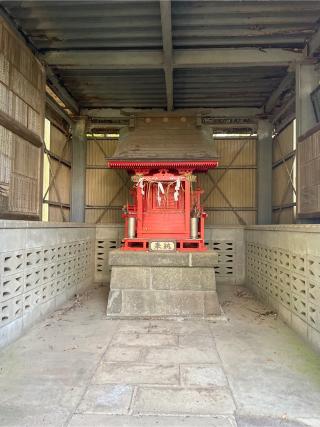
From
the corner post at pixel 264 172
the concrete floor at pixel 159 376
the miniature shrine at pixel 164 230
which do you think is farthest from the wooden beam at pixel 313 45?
the concrete floor at pixel 159 376

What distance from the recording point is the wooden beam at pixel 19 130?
468cm

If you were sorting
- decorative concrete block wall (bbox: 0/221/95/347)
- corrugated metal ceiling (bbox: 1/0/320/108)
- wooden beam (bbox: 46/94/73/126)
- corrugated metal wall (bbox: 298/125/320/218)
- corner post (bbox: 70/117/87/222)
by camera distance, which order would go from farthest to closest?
corner post (bbox: 70/117/87/222), wooden beam (bbox: 46/94/73/126), corrugated metal wall (bbox: 298/125/320/218), corrugated metal ceiling (bbox: 1/0/320/108), decorative concrete block wall (bbox: 0/221/95/347)

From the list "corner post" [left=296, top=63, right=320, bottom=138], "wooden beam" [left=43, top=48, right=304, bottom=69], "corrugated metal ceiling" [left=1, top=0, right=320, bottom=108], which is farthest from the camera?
"wooden beam" [left=43, top=48, right=304, bottom=69]

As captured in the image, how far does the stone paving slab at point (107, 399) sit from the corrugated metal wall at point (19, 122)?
311cm

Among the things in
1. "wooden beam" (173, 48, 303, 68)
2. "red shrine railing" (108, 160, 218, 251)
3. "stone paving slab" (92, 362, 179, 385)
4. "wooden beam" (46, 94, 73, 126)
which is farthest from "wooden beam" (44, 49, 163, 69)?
"stone paving slab" (92, 362, 179, 385)

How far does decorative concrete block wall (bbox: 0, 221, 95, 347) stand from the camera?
3.83m

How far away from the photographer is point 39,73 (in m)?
5.99

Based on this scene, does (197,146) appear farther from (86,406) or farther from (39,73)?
(86,406)

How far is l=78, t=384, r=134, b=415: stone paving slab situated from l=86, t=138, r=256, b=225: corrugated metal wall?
20.7ft

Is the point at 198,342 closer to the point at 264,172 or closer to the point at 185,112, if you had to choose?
the point at 264,172

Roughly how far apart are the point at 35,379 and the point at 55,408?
1.97 ft

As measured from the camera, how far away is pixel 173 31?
5.41 m

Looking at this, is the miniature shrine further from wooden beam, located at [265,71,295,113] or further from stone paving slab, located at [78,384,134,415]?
stone paving slab, located at [78,384,134,415]

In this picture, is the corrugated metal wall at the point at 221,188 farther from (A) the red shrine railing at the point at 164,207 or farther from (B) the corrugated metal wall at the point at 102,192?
(A) the red shrine railing at the point at 164,207
